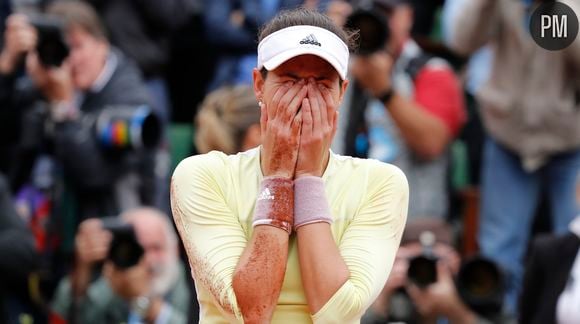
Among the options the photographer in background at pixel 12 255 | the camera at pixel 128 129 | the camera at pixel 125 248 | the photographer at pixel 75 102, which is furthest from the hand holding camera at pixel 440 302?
the photographer in background at pixel 12 255

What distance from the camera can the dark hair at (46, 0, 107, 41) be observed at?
25.9 ft

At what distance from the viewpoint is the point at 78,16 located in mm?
7914

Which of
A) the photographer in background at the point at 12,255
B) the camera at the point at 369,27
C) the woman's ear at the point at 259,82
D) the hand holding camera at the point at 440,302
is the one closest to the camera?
the woman's ear at the point at 259,82

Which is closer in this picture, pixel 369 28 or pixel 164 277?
pixel 369 28

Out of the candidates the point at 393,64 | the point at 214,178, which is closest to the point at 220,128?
the point at 393,64

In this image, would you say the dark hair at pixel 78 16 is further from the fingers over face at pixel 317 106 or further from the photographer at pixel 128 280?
the fingers over face at pixel 317 106

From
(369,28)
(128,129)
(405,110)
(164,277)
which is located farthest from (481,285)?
(128,129)

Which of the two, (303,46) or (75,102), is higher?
(303,46)

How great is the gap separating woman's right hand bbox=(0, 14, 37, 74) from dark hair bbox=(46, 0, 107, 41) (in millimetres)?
410

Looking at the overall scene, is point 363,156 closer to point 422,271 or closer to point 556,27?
point 422,271

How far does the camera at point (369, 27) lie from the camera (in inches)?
256

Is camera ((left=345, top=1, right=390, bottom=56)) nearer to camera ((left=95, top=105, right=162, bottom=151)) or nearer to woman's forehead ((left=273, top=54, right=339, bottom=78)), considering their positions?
camera ((left=95, top=105, right=162, bottom=151))

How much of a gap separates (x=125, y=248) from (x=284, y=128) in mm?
3331

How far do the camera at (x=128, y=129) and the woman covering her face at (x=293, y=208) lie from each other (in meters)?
3.56
